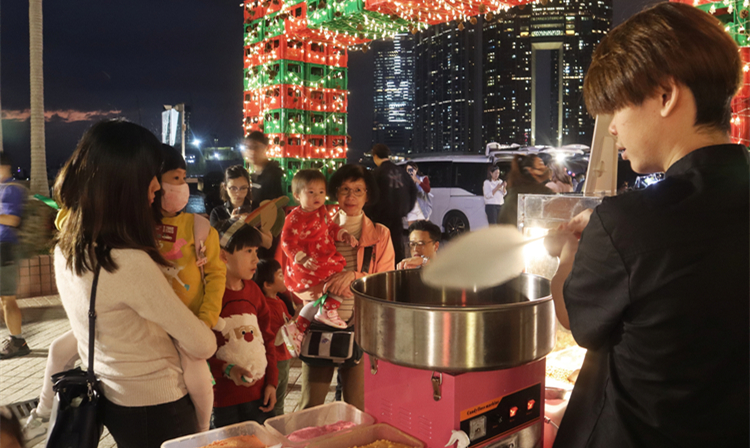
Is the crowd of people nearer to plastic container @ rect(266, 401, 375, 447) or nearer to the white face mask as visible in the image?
the white face mask

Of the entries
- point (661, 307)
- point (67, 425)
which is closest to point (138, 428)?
point (67, 425)

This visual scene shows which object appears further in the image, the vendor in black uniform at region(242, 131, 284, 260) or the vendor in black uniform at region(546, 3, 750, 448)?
the vendor in black uniform at region(242, 131, 284, 260)

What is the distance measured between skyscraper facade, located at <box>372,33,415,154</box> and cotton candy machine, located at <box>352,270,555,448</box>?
30.1 metres

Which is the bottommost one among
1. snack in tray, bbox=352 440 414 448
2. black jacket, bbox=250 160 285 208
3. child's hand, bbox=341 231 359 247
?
snack in tray, bbox=352 440 414 448

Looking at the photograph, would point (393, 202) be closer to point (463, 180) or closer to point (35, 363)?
point (35, 363)

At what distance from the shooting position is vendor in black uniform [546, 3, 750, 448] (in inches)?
33.8

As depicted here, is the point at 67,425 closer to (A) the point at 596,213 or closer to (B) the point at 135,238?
(B) the point at 135,238

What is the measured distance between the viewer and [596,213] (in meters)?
0.94

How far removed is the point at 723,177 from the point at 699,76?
0.63 feet

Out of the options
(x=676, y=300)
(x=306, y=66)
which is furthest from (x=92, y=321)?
(x=306, y=66)

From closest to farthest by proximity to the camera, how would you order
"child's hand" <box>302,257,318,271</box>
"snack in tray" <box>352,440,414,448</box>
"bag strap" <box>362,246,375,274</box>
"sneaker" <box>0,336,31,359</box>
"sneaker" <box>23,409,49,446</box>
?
"snack in tray" <box>352,440,414,448</box>
"sneaker" <box>23,409,49,446</box>
"child's hand" <box>302,257,318,271</box>
"bag strap" <box>362,246,375,274</box>
"sneaker" <box>0,336,31,359</box>

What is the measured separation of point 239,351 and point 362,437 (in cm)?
120

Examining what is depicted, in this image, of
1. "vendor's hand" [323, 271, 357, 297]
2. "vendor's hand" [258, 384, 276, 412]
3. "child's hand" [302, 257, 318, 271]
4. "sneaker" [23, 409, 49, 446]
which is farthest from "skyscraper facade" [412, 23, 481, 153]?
"sneaker" [23, 409, 49, 446]

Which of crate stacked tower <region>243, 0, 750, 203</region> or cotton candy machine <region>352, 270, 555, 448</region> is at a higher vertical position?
crate stacked tower <region>243, 0, 750, 203</region>
